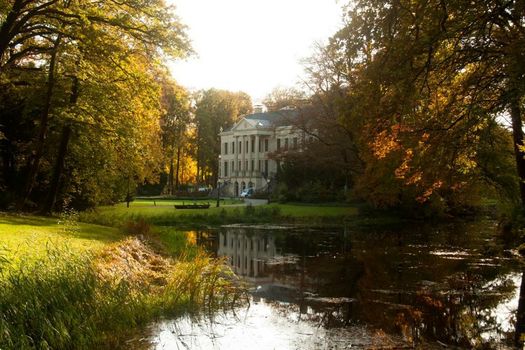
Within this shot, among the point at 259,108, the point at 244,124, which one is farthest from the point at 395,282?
the point at 259,108

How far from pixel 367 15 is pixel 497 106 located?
3.37 m

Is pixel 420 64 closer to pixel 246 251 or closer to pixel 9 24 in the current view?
pixel 9 24

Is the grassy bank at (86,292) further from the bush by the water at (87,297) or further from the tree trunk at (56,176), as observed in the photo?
the tree trunk at (56,176)

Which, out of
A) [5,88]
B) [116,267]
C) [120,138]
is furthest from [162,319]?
[5,88]

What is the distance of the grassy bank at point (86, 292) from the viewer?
772 centimetres

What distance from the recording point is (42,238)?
12547 millimetres

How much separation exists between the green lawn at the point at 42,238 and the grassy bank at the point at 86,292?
4cm

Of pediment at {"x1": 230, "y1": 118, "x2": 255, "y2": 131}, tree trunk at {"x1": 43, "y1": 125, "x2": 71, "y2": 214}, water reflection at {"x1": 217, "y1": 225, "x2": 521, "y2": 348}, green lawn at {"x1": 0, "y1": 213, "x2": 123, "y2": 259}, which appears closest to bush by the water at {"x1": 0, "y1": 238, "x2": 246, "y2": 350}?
green lawn at {"x1": 0, "y1": 213, "x2": 123, "y2": 259}

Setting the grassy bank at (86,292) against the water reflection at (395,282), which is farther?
the water reflection at (395,282)

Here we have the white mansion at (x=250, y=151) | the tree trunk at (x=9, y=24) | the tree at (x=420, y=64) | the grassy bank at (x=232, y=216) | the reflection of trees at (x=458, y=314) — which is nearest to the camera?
the reflection of trees at (x=458, y=314)

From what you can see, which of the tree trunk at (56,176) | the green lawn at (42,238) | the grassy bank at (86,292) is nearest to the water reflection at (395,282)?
the grassy bank at (86,292)

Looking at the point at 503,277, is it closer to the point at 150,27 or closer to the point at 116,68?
the point at 150,27

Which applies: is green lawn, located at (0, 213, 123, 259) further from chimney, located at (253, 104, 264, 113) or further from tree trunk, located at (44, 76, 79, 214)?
chimney, located at (253, 104, 264, 113)

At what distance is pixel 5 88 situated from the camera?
2511cm
